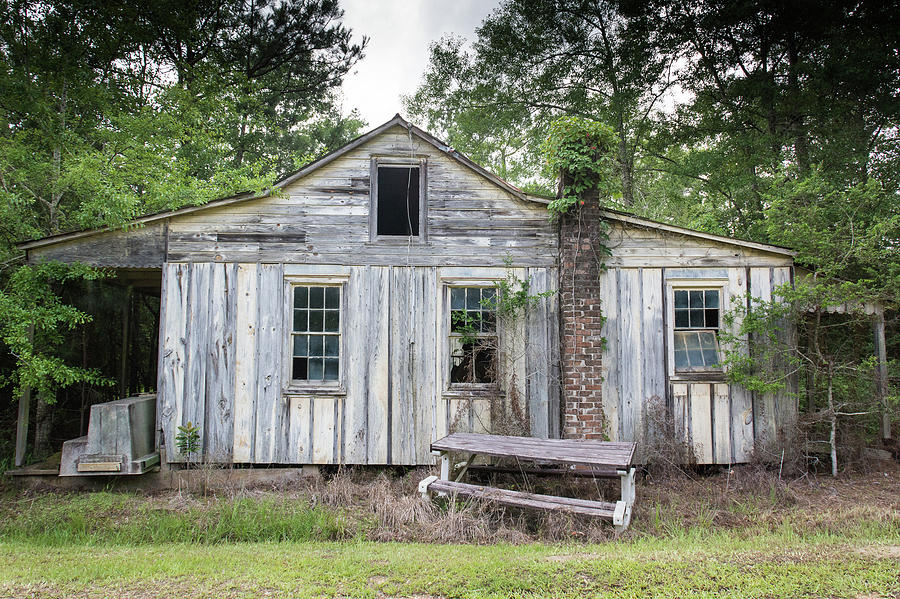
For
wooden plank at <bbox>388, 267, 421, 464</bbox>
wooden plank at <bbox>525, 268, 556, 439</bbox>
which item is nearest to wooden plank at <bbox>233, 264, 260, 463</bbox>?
wooden plank at <bbox>388, 267, 421, 464</bbox>

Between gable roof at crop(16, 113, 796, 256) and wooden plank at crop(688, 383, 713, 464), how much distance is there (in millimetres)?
2395

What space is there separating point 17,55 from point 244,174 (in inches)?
163

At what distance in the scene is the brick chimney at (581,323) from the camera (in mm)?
7461

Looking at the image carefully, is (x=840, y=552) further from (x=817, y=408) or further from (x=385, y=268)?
(x=385, y=268)

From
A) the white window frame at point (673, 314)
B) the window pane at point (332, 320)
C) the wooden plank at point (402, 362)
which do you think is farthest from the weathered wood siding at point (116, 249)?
the white window frame at point (673, 314)

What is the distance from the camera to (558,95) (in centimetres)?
1870

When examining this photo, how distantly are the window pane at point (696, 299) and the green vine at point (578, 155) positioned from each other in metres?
2.40

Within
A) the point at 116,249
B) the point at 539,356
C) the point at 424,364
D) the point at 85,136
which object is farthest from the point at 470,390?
the point at 85,136

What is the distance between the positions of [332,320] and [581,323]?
3856mm

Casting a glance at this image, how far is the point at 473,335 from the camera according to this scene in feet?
26.8

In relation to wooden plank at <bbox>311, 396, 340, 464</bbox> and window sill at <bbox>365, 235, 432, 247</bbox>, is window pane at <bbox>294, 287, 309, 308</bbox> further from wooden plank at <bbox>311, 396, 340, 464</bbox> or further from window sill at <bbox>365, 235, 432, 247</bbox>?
wooden plank at <bbox>311, 396, 340, 464</bbox>

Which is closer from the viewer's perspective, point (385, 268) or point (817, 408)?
point (385, 268)

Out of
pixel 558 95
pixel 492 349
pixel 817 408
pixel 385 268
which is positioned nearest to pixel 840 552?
pixel 492 349

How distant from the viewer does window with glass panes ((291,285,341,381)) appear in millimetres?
8141
